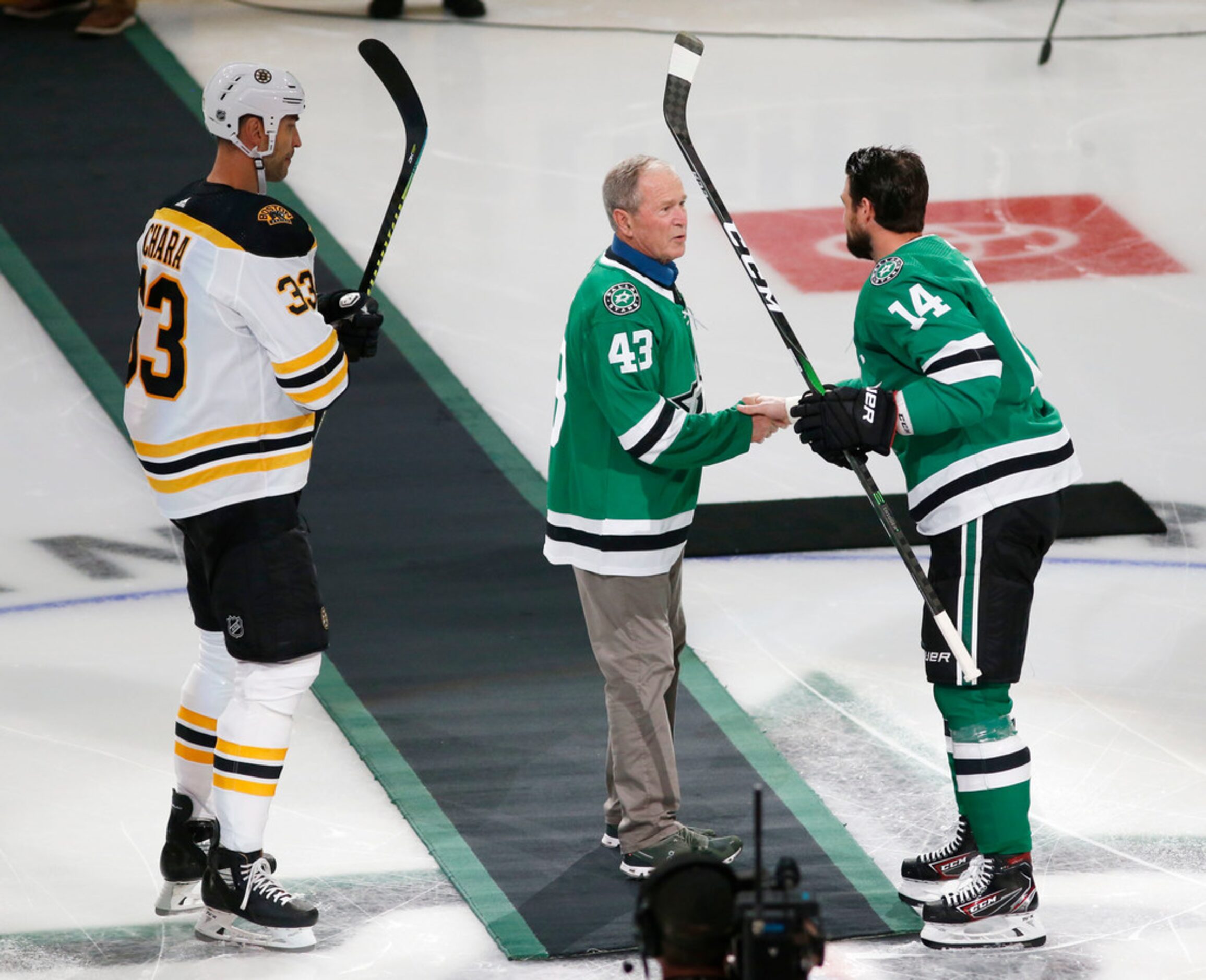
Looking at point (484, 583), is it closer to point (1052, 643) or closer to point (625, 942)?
point (1052, 643)

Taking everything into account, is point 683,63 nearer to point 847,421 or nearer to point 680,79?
point 680,79

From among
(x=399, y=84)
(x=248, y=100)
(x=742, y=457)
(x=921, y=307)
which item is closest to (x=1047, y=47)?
(x=742, y=457)

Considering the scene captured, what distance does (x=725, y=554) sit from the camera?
6039 millimetres

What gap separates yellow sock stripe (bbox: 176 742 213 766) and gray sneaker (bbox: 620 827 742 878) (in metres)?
0.87

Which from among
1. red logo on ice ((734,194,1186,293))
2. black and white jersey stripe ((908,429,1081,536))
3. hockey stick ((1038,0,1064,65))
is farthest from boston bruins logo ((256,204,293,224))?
hockey stick ((1038,0,1064,65))

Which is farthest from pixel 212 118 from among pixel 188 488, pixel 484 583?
pixel 484 583

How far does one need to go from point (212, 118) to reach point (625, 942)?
1.75 meters

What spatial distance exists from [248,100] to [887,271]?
1242 millimetres

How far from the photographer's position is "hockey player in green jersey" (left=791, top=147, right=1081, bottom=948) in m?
3.97

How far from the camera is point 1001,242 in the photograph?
336 inches

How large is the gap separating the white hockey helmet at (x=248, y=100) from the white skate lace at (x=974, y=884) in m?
1.94

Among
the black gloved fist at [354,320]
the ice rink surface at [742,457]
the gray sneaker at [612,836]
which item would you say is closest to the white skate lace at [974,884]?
the ice rink surface at [742,457]

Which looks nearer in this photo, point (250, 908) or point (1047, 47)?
point (250, 908)

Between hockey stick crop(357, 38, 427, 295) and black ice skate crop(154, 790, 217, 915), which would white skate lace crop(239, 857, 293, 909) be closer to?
black ice skate crop(154, 790, 217, 915)
